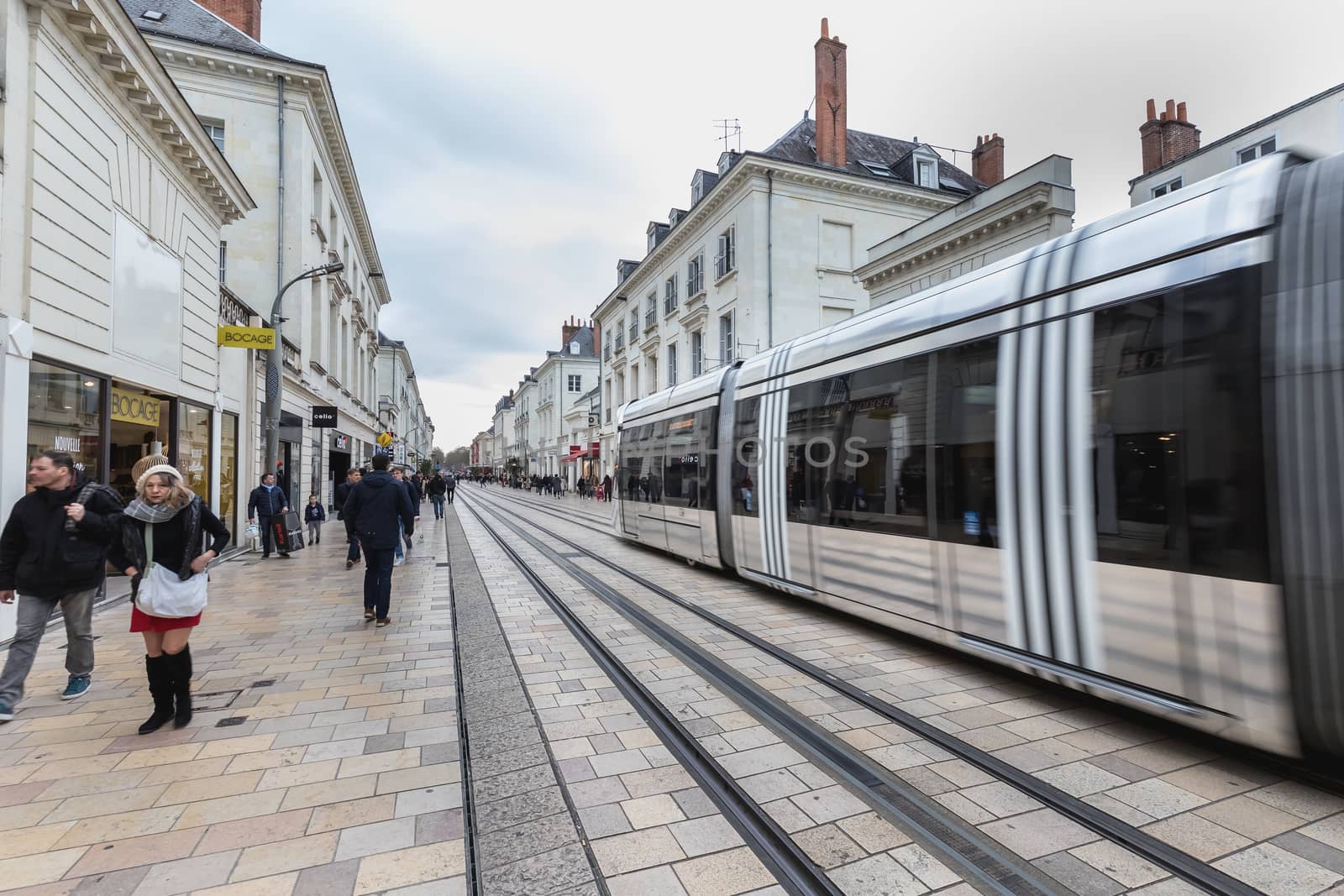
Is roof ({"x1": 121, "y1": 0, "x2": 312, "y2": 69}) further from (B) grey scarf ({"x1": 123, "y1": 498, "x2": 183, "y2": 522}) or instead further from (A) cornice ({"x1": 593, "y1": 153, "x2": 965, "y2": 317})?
(B) grey scarf ({"x1": 123, "y1": 498, "x2": 183, "y2": 522})

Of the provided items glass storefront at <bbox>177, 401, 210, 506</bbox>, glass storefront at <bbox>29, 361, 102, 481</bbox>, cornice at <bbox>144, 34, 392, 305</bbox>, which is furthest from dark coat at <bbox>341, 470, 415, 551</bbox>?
cornice at <bbox>144, 34, 392, 305</bbox>

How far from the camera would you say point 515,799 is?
3.05m

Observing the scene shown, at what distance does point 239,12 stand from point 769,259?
2031 cm

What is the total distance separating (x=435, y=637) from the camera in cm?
616

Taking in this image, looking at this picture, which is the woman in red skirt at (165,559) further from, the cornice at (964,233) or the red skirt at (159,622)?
the cornice at (964,233)

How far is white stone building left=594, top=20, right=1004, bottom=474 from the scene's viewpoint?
23.3 metres

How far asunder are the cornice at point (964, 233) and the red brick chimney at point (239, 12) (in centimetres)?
2244

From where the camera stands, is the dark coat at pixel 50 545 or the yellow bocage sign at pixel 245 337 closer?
the dark coat at pixel 50 545

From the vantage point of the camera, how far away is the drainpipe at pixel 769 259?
75.9ft

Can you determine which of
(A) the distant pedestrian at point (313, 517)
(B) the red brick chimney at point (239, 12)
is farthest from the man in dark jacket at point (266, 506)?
(B) the red brick chimney at point (239, 12)


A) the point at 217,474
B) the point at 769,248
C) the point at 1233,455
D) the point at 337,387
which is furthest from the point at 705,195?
the point at 1233,455

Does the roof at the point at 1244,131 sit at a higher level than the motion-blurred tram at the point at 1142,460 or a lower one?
higher

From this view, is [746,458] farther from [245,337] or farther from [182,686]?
[245,337]

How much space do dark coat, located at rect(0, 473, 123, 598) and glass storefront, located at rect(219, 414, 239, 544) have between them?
9.14 metres
